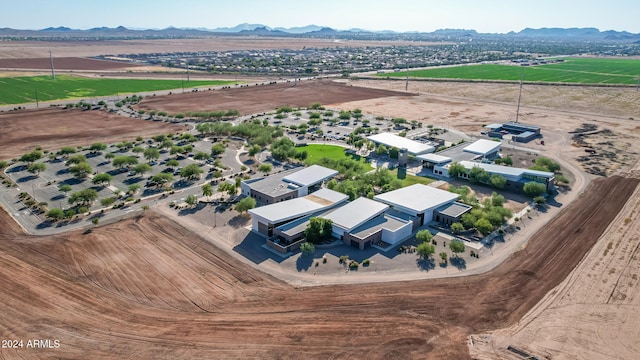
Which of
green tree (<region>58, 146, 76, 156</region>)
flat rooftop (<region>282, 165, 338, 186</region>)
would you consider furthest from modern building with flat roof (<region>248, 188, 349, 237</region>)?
green tree (<region>58, 146, 76, 156</region>)

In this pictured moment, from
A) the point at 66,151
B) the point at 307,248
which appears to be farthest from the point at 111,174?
the point at 307,248

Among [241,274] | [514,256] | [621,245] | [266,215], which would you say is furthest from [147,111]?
[621,245]

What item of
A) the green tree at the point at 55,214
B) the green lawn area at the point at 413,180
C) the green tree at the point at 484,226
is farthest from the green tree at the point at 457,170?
the green tree at the point at 55,214

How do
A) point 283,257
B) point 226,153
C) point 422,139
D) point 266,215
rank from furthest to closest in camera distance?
point 422,139 < point 226,153 < point 266,215 < point 283,257

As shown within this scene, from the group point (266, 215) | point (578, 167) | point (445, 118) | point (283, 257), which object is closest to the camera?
point (283, 257)

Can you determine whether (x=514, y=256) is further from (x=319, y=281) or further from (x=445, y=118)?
(x=445, y=118)

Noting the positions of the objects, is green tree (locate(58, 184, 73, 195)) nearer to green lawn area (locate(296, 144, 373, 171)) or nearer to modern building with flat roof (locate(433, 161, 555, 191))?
green lawn area (locate(296, 144, 373, 171))

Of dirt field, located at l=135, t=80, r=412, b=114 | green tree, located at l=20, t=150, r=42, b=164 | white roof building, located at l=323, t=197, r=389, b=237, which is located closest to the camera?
white roof building, located at l=323, t=197, r=389, b=237

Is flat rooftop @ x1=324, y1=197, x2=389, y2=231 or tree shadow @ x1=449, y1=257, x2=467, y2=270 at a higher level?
flat rooftop @ x1=324, y1=197, x2=389, y2=231

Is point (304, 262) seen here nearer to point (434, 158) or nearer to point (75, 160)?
point (434, 158)
